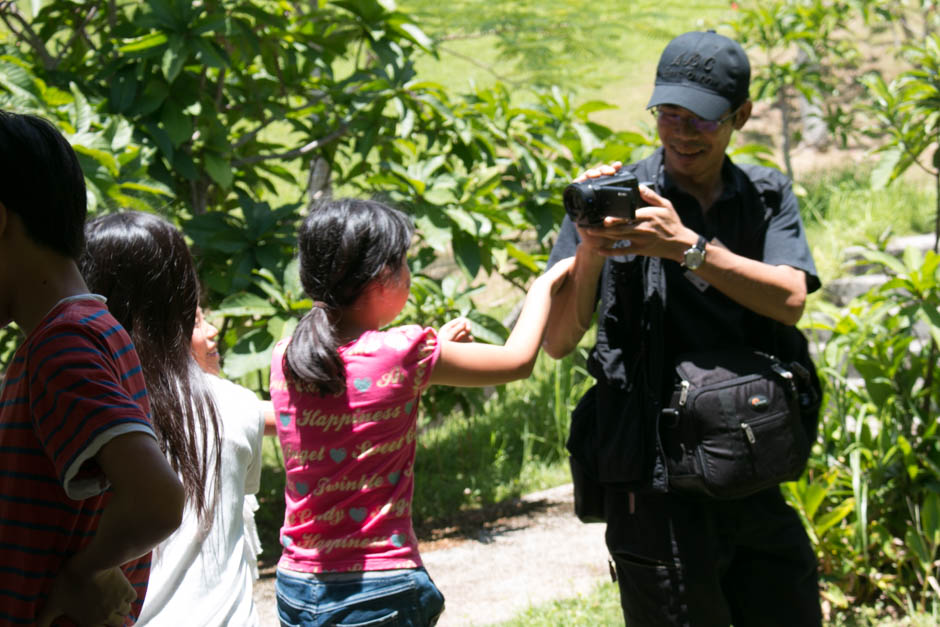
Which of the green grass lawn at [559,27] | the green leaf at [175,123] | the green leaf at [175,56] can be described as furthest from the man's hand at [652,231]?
the green grass lawn at [559,27]

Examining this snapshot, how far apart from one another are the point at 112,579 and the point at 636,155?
3.31m

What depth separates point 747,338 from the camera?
243 centimetres

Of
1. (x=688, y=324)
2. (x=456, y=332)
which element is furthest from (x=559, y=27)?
(x=456, y=332)

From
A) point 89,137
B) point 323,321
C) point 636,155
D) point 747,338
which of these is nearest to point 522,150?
point 636,155

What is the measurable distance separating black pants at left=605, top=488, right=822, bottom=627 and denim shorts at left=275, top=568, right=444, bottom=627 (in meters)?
0.53

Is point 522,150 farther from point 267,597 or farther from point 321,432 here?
point 321,432

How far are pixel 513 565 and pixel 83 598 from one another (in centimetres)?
305

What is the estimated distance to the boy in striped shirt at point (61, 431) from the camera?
1.21m

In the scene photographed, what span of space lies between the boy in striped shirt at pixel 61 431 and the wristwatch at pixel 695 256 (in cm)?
126

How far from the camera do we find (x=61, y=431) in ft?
3.94

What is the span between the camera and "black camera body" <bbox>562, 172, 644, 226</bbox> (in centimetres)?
217

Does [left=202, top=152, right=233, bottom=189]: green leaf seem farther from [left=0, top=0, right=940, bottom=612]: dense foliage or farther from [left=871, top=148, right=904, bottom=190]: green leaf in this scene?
[left=871, top=148, right=904, bottom=190]: green leaf

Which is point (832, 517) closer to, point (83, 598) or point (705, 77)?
point (705, 77)

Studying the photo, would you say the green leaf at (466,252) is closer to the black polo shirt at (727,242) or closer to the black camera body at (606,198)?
the black polo shirt at (727,242)
